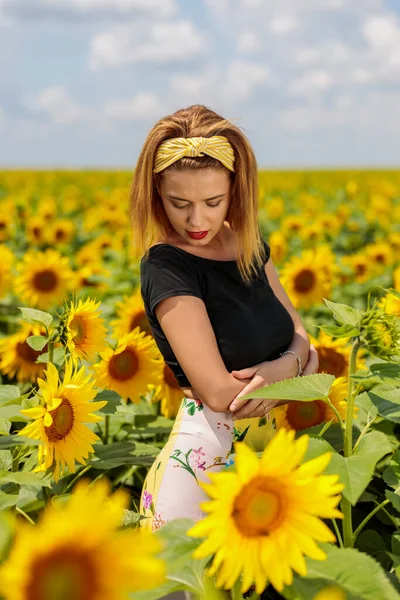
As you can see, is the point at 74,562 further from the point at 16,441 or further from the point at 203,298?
the point at 203,298

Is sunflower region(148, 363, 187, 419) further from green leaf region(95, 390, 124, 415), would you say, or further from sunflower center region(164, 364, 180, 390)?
green leaf region(95, 390, 124, 415)

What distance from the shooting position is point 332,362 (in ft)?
9.17

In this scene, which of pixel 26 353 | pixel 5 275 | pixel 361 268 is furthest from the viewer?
pixel 361 268

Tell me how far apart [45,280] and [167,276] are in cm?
227

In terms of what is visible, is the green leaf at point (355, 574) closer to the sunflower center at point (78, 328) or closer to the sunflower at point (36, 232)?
→ the sunflower center at point (78, 328)

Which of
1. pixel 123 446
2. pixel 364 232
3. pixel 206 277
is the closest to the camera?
pixel 206 277

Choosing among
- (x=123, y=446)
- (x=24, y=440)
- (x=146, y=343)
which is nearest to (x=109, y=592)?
(x=24, y=440)

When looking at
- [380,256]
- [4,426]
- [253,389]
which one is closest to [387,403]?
[253,389]

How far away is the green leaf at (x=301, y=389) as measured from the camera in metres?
1.51

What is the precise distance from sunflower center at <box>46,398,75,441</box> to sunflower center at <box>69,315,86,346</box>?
403 mm

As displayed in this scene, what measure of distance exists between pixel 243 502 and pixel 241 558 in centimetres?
8

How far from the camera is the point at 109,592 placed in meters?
0.93

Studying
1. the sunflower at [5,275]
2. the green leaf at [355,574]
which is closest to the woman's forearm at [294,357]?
the green leaf at [355,574]

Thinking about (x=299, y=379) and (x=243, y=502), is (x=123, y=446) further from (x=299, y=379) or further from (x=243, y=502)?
(x=243, y=502)
